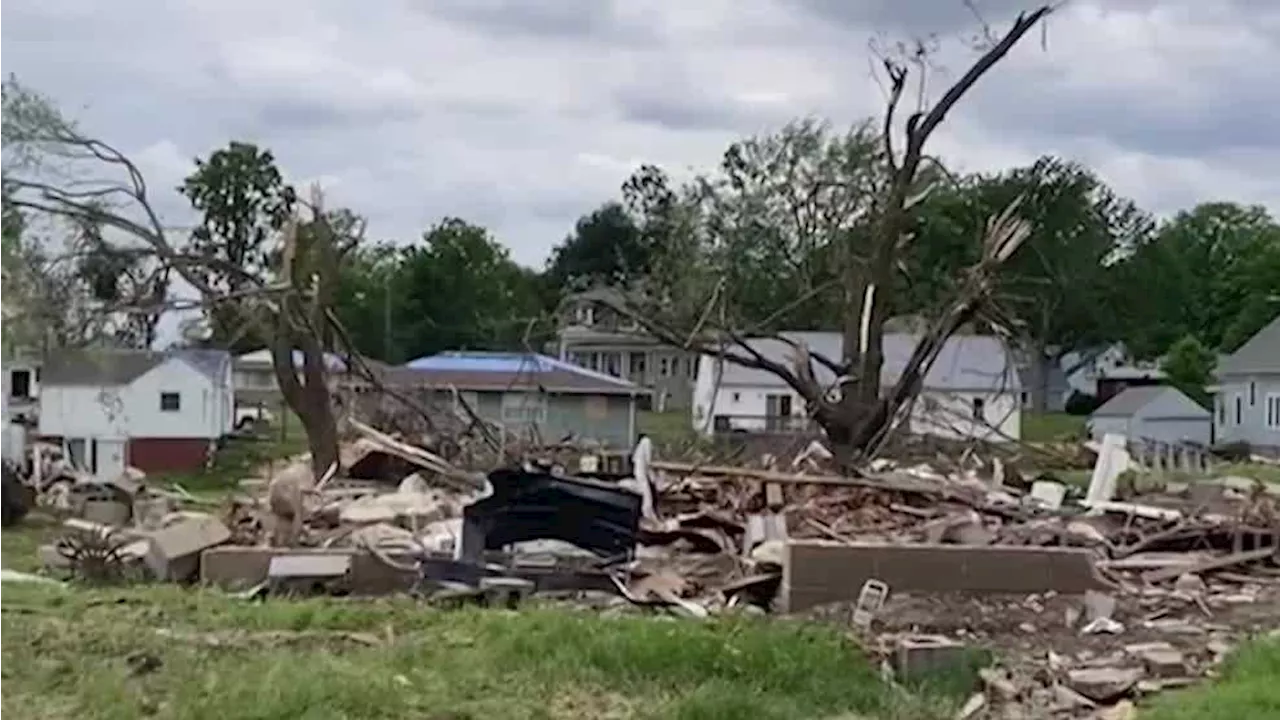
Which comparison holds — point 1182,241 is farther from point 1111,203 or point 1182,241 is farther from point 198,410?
point 198,410

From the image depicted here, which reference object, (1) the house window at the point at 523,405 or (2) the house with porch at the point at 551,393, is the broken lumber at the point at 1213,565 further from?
(2) the house with porch at the point at 551,393

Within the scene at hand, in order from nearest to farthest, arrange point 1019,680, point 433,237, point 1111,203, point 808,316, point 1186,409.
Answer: point 1019,680 < point 808,316 < point 1186,409 < point 433,237 < point 1111,203

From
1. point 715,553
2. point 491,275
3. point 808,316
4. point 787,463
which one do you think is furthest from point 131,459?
point 715,553

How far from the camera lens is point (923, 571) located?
11.4 meters

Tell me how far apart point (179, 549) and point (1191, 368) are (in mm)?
47151

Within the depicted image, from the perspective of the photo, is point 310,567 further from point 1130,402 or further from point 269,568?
point 1130,402

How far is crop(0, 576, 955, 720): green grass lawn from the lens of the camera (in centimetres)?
758

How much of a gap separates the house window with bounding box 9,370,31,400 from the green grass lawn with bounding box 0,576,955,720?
3788 cm

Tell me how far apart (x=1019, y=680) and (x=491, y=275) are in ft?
167

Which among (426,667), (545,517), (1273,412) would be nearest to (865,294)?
(545,517)

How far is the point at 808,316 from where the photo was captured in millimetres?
43906

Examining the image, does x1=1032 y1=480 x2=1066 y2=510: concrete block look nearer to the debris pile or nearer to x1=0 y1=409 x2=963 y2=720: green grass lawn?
the debris pile

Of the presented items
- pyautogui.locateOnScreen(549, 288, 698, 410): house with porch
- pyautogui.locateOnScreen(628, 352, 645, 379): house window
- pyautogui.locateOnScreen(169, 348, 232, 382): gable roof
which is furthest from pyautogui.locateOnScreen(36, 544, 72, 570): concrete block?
pyautogui.locateOnScreen(628, 352, 645, 379): house window

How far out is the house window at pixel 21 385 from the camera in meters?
45.7
